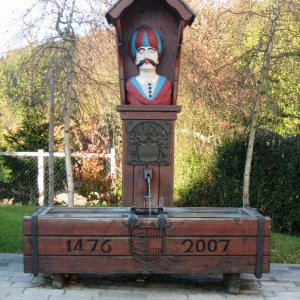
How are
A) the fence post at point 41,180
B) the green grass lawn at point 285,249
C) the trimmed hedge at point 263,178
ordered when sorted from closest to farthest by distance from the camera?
1. the green grass lawn at point 285,249
2. the trimmed hedge at point 263,178
3. the fence post at point 41,180

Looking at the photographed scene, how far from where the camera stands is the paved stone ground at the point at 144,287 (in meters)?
4.23

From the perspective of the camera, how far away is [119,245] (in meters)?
4.21

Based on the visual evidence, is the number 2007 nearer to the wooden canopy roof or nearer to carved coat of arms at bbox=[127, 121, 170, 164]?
carved coat of arms at bbox=[127, 121, 170, 164]

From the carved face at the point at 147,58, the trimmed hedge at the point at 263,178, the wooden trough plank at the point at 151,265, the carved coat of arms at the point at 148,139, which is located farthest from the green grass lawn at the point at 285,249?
the carved face at the point at 147,58

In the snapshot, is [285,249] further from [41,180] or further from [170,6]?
[41,180]

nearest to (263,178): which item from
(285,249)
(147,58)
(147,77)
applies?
(285,249)

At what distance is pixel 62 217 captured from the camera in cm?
425

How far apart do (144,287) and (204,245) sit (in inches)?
31.0

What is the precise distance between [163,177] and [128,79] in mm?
1193

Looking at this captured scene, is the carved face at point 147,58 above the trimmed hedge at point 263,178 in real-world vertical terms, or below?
above

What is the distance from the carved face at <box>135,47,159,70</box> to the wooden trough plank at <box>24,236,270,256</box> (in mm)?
1979

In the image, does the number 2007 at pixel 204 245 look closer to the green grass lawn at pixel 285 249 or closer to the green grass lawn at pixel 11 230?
the green grass lawn at pixel 285 249

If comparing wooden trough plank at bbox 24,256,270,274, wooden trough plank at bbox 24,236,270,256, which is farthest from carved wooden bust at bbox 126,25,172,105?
wooden trough plank at bbox 24,256,270,274

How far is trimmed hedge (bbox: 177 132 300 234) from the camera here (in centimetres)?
770
